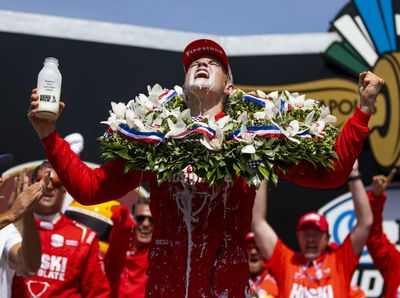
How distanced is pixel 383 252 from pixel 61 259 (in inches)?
104

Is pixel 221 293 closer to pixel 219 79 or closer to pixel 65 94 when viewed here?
pixel 219 79

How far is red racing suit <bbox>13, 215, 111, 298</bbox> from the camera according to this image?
477 centimetres

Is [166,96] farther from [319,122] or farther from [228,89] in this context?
[319,122]

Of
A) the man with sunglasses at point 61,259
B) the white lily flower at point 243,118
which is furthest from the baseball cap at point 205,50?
the man with sunglasses at point 61,259

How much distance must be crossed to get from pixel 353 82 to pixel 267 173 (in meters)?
6.18

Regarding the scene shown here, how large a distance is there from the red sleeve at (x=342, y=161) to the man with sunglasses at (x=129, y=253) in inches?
88.5

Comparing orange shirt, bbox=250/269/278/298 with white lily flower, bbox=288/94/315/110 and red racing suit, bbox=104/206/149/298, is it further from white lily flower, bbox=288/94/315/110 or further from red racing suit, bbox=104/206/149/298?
white lily flower, bbox=288/94/315/110

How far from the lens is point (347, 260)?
18.0 feet

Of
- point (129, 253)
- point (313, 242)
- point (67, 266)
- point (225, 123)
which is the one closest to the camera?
point (225, 123)

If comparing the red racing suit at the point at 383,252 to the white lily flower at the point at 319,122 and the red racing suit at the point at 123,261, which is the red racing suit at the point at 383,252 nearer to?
the red racing suit at the point at 123,261

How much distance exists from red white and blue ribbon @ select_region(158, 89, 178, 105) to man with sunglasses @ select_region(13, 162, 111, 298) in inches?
62.7

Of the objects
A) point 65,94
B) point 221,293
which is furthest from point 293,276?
point 65,94

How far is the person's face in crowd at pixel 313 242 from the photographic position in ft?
18.8

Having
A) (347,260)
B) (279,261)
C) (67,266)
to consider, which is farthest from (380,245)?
(67,266)
